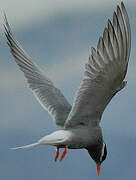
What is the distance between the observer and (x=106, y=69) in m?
10.8

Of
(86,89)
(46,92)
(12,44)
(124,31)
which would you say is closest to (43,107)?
(46,92)

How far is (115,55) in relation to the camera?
10.7 metres

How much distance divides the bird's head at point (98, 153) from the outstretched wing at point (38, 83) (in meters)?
1.14

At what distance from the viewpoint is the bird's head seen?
12.0m

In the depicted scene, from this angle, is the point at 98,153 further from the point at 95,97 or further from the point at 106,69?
the point at 106,69

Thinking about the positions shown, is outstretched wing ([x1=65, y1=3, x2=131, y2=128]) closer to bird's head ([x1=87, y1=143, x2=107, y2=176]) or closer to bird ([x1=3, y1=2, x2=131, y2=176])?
bird ([x1=3, y1=2, x2=131, y2=176])

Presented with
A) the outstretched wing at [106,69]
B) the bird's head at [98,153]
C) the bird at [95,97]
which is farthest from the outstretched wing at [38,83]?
the outstretched wing at [106,69]

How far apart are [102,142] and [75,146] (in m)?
0.54

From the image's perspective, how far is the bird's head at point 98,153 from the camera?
12047 millimetres

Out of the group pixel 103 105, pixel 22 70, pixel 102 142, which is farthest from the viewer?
pixel 22 70

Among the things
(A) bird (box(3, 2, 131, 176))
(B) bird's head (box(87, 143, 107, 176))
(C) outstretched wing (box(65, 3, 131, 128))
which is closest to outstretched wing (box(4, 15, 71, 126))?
(A) bird (box(3, 2, 131, 176))

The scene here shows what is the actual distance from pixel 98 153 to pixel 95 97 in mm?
1582

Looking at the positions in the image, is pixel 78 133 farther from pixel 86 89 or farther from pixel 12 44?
pixel 12 44

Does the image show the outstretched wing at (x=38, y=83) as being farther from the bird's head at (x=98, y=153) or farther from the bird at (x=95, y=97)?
the bird's head at (x=98, y=153)
